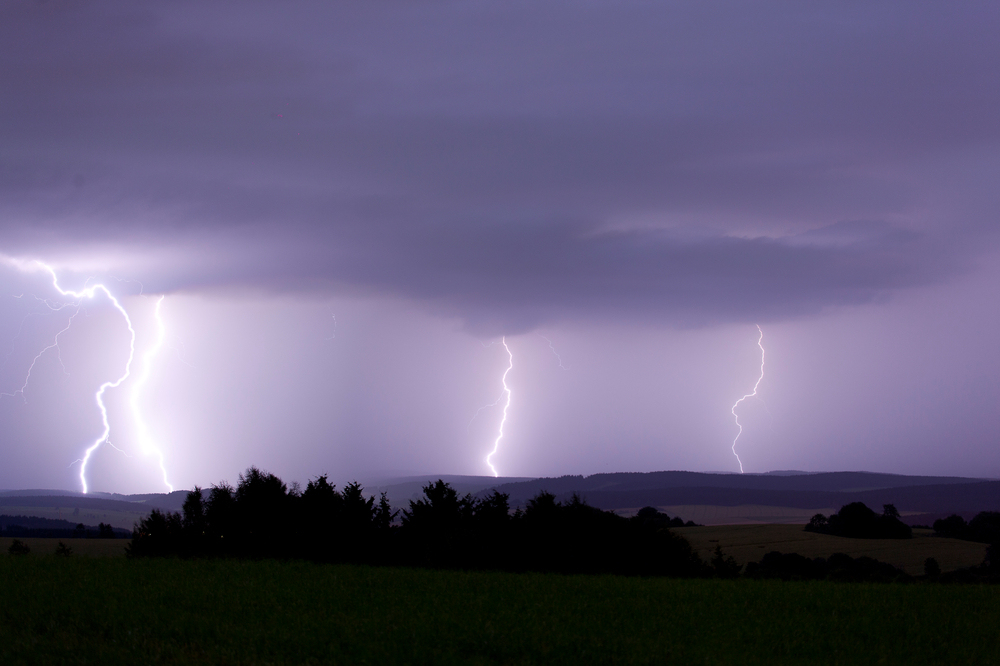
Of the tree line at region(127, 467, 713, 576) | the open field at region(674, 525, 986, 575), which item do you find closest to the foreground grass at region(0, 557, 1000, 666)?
the tree line at region(127, 467, 713, 576)

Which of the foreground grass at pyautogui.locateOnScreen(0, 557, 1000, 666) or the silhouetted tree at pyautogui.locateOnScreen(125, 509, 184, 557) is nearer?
the foreground grass at pyautogui.locateOnScreen(0, 557, 1000, 666)

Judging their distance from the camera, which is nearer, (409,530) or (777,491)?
(409,530)

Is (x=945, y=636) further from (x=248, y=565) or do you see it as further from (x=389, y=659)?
(x=248, y=565)

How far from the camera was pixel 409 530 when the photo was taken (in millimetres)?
33625

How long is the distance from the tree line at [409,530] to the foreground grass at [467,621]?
12549mm

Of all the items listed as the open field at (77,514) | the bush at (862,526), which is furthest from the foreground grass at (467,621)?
the open field at (77,514)

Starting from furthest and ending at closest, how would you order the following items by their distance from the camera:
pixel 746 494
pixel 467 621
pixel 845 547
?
1. pixel 746 494
2. pixel 845 547
3. pixel 467 621

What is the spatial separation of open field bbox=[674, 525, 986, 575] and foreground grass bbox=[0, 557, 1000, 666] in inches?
1161

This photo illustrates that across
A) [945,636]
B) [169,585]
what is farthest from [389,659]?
[945,636]

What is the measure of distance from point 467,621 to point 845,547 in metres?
52.4

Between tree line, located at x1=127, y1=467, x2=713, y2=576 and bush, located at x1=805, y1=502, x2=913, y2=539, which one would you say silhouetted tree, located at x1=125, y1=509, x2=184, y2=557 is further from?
bush, located at x1=805, y1=502, x2=913, y2=539

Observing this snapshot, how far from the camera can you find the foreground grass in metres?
8.53

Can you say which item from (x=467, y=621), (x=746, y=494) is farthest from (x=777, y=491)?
(x=467, y=621)

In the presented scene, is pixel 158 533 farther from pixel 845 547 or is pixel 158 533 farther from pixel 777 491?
pixel 777 491
